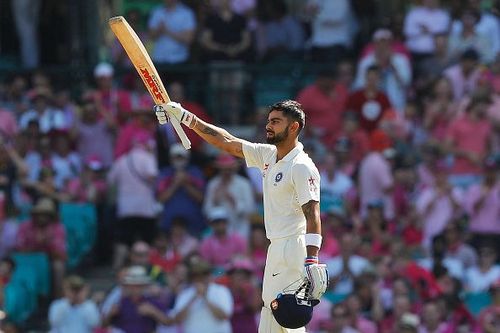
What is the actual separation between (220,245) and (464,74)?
3.68 meters

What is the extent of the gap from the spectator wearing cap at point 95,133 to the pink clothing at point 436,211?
13.0ft

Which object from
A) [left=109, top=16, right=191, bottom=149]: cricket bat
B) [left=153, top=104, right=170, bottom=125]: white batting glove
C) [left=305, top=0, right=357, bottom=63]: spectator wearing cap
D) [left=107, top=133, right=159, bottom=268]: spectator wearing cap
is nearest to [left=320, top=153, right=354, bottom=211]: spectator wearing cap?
[left=107, top=133, right=159, bottom=268]: spectator wearing cap

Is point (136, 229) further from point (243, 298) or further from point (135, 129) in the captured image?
point (243, 298)

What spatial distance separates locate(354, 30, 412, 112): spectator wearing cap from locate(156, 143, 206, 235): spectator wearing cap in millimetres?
2350

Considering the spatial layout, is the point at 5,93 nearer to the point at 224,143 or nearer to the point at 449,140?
the point at 449,140

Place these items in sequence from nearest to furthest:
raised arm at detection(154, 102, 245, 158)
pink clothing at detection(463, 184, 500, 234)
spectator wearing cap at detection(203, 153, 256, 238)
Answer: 1. raised arm at detection(154, 102, 245, 158)
2. pink clothing at detection(463, 184, 500, 234)
3. spectator wearing cap at detection(203, 153, 256, 238)

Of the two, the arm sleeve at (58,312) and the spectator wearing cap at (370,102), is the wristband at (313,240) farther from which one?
the spectator wearing cap at (370,102)

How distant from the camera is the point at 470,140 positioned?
60.5 ft

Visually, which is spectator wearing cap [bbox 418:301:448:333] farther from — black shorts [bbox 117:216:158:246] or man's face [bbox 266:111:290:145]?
man's face [bbox 266:111:290:145]

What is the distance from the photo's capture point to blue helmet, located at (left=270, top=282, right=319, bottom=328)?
38.7ft

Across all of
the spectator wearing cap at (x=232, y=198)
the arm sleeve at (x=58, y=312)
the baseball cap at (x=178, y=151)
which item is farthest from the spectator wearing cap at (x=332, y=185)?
the arm sleeve at (x=58, y=312)

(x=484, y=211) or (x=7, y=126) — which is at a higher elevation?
(x=7, y=126)

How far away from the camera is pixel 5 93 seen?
68.9ft

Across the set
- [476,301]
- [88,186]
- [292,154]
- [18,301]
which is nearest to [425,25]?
[476,301]
